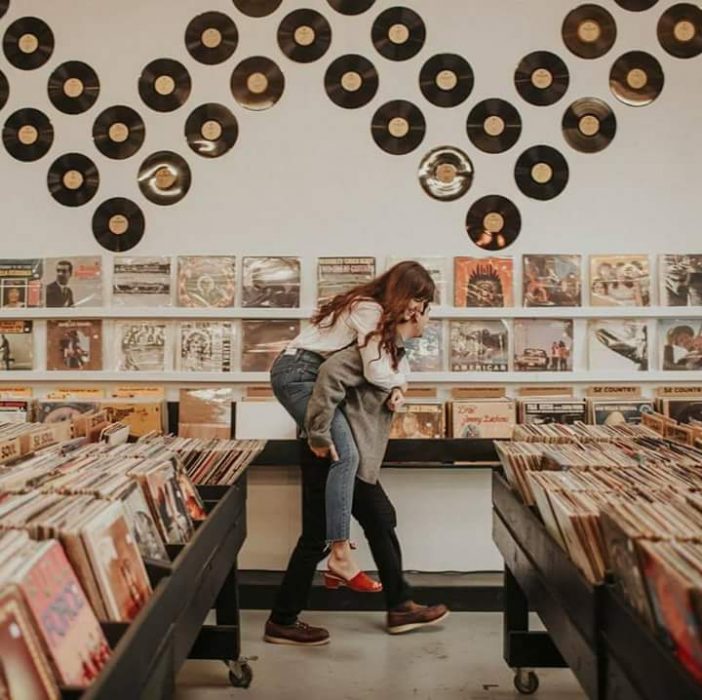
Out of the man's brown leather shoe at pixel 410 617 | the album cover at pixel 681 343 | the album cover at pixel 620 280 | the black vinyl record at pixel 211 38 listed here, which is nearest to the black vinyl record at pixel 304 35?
the black vinyl record at pixel 211 38

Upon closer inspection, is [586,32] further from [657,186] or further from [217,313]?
[217,313]

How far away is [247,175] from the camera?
361 cm

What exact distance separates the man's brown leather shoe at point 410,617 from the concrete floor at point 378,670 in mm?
40

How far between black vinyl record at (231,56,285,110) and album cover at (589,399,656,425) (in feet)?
6.82

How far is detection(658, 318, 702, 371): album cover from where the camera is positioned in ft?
11.7

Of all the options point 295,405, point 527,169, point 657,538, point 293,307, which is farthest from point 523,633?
point 527,169

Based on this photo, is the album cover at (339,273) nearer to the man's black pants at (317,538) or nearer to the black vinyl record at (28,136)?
the man's black pants at (317,538)

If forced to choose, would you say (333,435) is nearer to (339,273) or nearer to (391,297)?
(391,297)

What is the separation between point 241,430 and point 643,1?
2763mm

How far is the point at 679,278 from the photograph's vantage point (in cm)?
357

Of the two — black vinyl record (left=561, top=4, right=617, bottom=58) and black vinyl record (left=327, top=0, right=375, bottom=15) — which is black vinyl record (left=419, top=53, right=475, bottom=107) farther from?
black vinyl record (left=561, top=4, right=617, bottom=58)

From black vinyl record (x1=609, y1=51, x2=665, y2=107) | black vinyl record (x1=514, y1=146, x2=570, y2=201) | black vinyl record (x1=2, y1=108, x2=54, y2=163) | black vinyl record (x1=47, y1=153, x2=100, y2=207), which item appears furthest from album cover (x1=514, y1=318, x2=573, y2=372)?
black vinyl record (x1=2, y1=108, x2=54, y2=163)

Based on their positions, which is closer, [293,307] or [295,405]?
[295,405]

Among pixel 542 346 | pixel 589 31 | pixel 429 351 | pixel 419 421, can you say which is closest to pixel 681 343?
pixel 542 346
